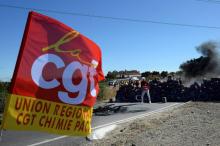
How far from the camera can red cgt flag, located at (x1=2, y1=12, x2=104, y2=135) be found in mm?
4988

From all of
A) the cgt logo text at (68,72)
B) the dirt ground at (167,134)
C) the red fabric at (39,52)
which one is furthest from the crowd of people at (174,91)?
the red fabric at (39,52)

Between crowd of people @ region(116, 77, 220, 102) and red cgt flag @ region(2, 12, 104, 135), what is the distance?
69.1 feet

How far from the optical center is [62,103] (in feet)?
17.8

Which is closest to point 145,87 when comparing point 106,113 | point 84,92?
point 106,113

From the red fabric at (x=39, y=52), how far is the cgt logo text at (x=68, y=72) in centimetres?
4

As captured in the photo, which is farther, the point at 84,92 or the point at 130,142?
the point at 130,142

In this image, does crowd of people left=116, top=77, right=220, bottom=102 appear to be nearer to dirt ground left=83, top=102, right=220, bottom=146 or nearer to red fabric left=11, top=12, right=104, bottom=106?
dirt ground left=83, top=102, right=220, bottom=146

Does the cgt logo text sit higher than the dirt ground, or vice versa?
the cgt logo text

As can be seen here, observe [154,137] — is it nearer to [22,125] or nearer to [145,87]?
[22,125]

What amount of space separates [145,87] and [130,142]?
16515mm

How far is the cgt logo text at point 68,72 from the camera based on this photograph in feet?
17.0

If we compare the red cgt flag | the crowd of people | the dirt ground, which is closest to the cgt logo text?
the red cgt flag

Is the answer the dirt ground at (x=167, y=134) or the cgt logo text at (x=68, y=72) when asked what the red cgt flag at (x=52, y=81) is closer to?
the cgt logo text at (x=68, y=72)

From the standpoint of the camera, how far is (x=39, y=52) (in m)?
5.14
